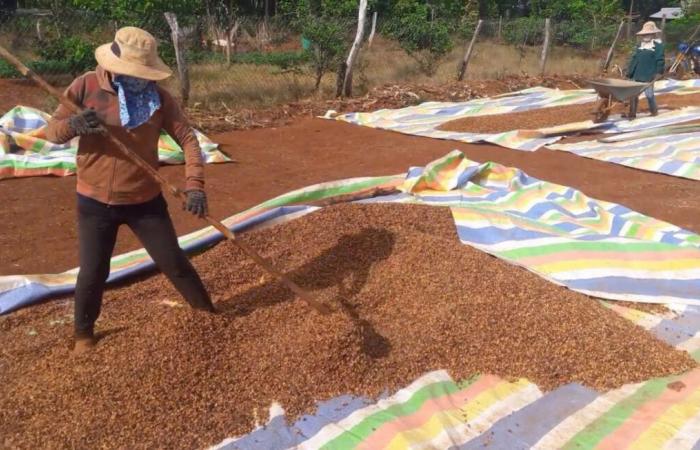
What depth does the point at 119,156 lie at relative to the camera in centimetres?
223

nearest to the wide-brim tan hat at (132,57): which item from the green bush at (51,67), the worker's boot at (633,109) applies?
the worker's boot at (633,109)

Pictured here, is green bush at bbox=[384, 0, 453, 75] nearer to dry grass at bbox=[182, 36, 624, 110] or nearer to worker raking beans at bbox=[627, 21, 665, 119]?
dry grass at bbox=[182, 36, 624, 110]

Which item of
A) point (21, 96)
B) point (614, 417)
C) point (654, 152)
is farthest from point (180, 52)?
point (614, 417)

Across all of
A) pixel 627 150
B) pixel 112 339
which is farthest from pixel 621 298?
pixel 627 150

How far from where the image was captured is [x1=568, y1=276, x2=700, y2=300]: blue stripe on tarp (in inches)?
120

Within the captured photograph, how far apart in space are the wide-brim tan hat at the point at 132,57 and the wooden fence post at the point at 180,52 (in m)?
5.50

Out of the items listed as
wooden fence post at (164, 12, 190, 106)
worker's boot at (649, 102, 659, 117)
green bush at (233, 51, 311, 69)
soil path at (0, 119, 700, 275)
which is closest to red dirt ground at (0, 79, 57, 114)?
wooden fence post at (164, 12, 190, 106)

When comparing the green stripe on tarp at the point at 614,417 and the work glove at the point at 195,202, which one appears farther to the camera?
the work glove at the point at 195,202

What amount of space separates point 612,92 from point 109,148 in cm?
615

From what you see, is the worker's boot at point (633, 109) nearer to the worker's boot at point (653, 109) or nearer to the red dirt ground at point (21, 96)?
the worker's boot at point (653, 109)

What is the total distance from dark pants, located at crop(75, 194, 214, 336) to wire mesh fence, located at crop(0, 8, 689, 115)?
565 cm

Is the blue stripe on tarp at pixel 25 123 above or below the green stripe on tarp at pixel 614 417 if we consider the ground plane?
below

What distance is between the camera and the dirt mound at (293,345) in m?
2.09

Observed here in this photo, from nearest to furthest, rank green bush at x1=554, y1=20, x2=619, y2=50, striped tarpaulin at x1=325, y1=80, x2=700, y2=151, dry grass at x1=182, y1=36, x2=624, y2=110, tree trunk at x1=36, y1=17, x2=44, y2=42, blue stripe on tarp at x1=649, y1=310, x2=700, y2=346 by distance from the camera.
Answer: blue stripe on tarp at x1=649, y1=310, x2=700, y2=346
striped tarpaulin at x1=325, y1=80, x2=700, y2=151
dry grass at x1=182, y1=36, x2=624, y2=110
tree trunk at x1=36, y1=17, x2=44, y2=42
green bush at x1=554, y1=20, x2=619, y2=50
